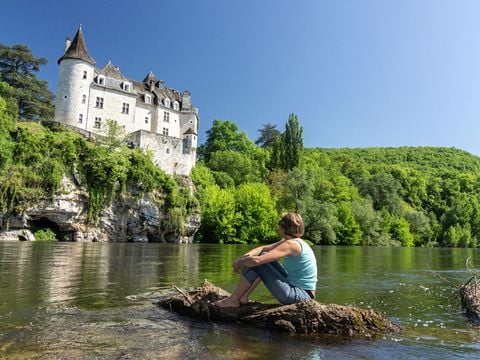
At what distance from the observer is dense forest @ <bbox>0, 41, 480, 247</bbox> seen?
4653 cm

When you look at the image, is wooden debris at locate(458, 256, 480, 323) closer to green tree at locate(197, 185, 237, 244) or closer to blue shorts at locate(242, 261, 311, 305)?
blue shorts at locate(242, 261, 311, 305)

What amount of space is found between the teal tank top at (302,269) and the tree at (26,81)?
74688 mm

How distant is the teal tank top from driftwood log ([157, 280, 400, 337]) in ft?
1.35

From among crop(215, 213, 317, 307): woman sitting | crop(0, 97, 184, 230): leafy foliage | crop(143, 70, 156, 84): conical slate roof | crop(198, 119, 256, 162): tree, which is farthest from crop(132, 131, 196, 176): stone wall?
crop(215, 213, 317, 307): woman sitting

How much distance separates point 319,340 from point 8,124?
4830cm

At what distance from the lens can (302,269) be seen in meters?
7.16

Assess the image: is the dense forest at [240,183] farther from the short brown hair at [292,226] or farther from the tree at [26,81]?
the short brown hair at [292,226]

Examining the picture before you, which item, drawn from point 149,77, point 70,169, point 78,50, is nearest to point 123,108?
point 78,50

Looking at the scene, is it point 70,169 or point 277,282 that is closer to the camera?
point 277,282

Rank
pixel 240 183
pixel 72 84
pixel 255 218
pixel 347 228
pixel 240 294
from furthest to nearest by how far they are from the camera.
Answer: pixel 240 183
pixel 347 228
pixel 255 218
pixel 72 84
pixel 240 294

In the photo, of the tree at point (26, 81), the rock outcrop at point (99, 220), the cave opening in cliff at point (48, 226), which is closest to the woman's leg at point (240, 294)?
the rock outcrop at point (99, 220)

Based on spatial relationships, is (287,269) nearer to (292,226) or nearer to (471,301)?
(292,226)

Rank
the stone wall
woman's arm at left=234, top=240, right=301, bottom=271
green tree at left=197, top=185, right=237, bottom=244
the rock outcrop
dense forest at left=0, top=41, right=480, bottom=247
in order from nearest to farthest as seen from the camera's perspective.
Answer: woman's arm at left=234, top=240, right=301, bottom=271 → the rock outcrop → dense forest at left=0, top=41, right=480, bottom=247 → the stone wall → green tree at left=197, top=185, right=237, bottom=244

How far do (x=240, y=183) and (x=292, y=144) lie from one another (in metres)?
13.8
